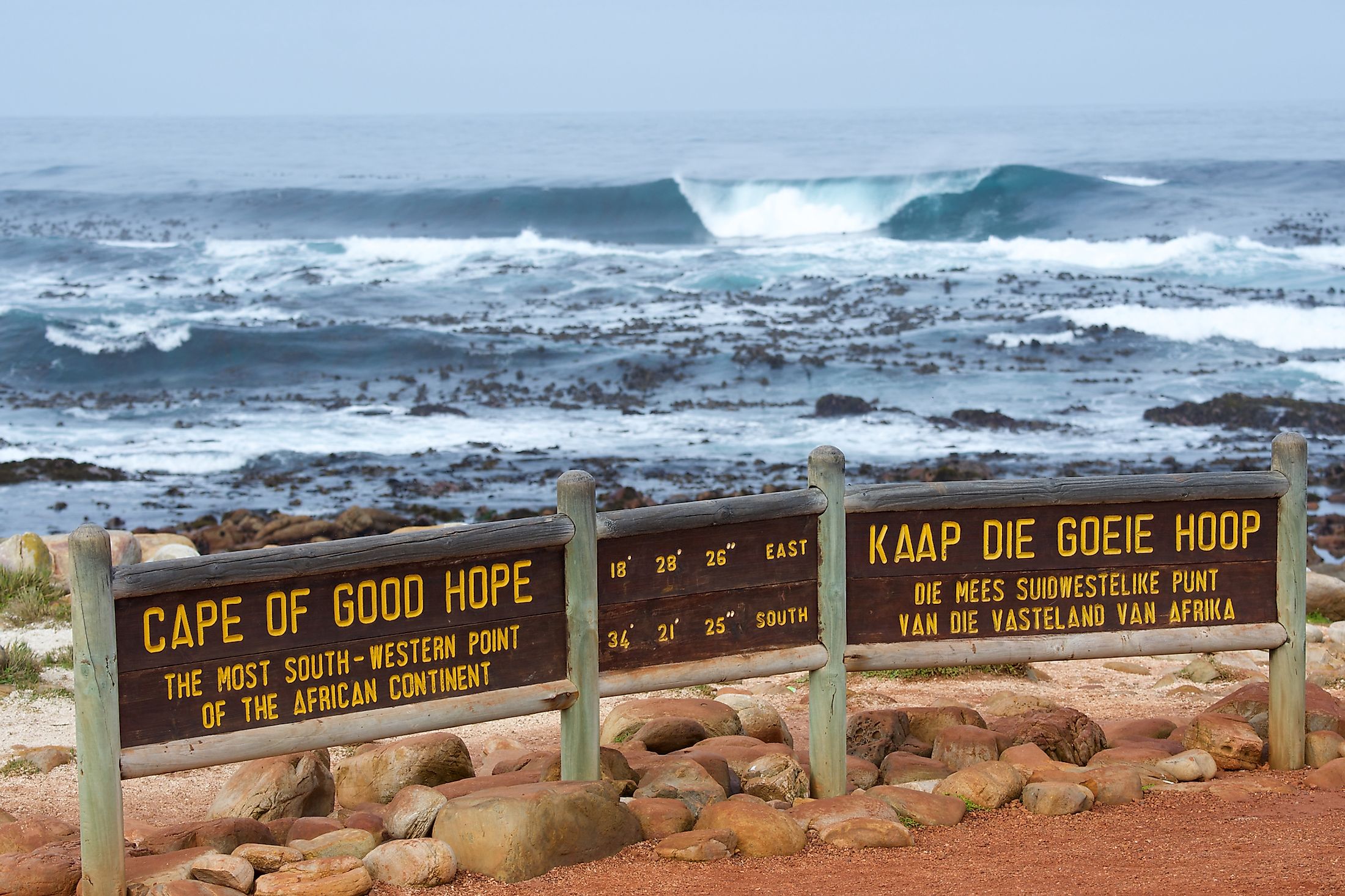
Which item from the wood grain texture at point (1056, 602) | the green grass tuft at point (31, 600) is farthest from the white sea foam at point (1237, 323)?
the wood grain texture at point (1056, 602)

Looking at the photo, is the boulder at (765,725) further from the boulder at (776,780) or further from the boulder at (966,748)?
the boulder at (776,780)

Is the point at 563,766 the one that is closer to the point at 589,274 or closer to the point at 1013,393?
the point at 1013,393

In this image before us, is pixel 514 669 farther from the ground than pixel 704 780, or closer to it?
farther from the ground

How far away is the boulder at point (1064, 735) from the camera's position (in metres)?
6.05

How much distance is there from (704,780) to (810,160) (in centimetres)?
6923

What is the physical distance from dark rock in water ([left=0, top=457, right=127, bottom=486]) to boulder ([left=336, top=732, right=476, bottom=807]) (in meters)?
14.5

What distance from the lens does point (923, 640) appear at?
5520mm

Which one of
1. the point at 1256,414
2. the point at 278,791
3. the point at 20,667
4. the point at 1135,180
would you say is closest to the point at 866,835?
the point at 278,791

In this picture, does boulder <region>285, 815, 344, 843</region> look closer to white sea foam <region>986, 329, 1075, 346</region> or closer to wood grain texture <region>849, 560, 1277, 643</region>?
wood grain texture <region>849, 560, 1277, 643</region>

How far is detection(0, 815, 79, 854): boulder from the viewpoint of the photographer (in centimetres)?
502

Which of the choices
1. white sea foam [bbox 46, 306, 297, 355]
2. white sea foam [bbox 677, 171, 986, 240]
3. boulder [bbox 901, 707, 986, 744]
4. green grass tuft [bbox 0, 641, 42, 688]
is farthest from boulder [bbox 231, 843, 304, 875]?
white sea foam [bbox 677, 171, 986, 240]

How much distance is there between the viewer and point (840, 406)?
76.9 feet

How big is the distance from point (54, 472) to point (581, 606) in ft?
53.7

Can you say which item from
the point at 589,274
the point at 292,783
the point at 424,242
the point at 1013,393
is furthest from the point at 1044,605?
the point at 424,242
